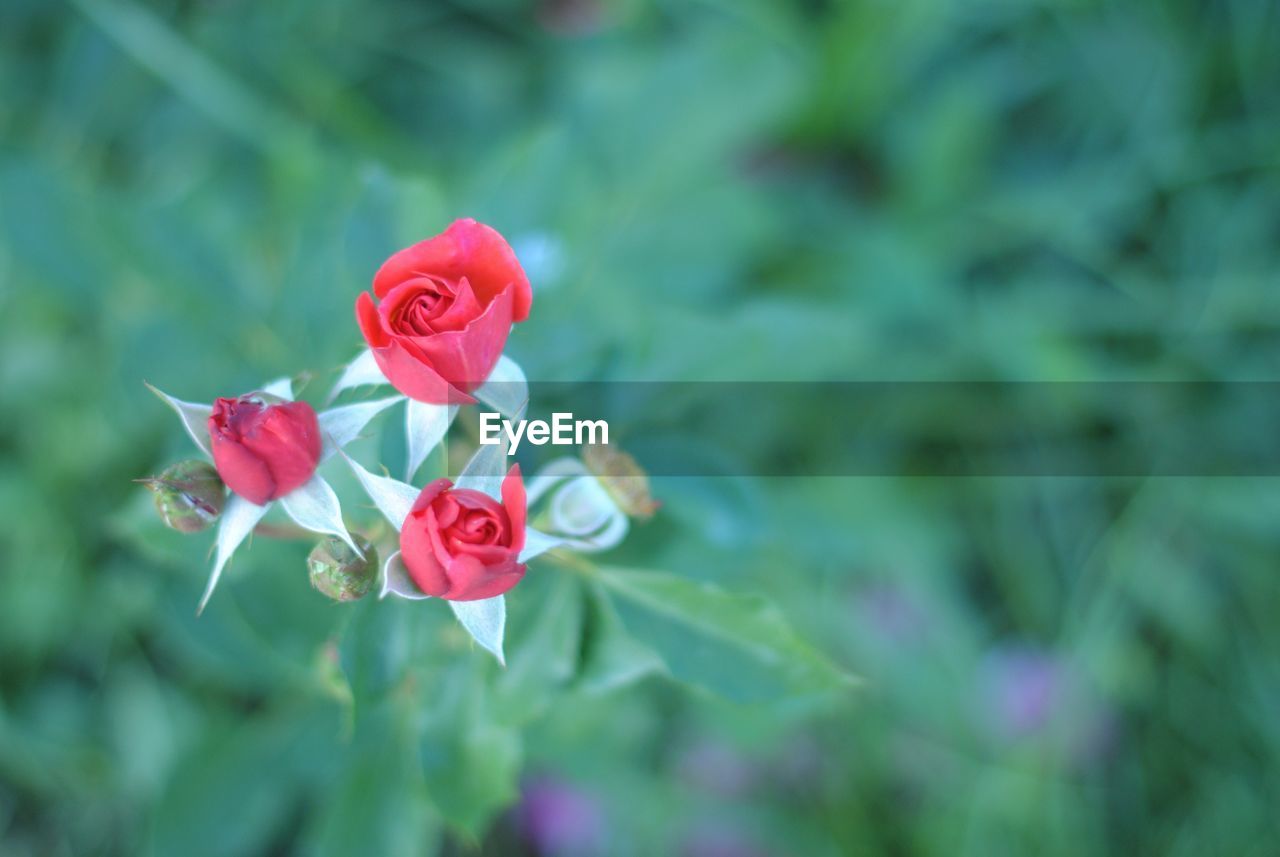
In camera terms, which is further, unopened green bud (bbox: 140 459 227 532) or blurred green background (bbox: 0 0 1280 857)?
blurred green background (bbox: 0 0 1280 857)

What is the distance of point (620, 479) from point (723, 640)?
0.21 m

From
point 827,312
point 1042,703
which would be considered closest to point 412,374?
point 827,312

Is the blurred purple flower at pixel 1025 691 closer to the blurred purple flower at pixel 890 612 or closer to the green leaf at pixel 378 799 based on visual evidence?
the blurred purple flower at pixel 890 612

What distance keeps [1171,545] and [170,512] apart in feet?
6.65

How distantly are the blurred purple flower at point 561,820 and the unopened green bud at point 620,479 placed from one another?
1275 mm

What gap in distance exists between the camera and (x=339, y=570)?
0.77 m

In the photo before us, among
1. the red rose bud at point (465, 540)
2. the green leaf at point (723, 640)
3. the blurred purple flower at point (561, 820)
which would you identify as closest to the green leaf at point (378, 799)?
the green leaf at point (723, 640)

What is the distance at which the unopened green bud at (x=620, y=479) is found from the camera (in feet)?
2.89

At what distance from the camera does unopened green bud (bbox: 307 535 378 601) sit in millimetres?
768

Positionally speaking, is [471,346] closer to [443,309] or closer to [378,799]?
[443,309]

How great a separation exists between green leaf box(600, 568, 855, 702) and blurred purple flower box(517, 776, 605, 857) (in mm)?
1139

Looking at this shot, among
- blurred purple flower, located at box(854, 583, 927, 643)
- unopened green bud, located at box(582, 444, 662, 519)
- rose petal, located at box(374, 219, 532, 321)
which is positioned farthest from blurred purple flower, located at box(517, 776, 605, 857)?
rose petal, located at box(374, 219, 532, 321)

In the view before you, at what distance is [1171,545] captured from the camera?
2111 mm

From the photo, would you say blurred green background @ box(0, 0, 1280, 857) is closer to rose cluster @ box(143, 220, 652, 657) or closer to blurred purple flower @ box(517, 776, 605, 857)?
blurred purple flower @ box(517, 776, 605, 857)
